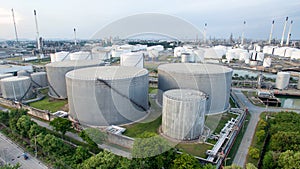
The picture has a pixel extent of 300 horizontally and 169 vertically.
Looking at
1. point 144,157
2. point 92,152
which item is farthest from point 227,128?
point 92,152

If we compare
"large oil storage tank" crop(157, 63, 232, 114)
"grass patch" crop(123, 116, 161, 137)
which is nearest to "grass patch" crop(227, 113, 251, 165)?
"large oil storage tank" crop(157, 63, 232, 114)

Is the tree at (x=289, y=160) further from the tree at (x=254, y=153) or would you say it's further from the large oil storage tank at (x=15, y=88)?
the large oil storage tank at (x=15, y=88)

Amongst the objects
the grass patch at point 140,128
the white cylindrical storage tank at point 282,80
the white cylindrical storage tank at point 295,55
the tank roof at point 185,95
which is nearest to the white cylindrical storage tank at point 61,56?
the grass patch at point 140,128

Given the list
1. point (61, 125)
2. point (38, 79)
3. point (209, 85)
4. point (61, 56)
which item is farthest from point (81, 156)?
point (61, 56)

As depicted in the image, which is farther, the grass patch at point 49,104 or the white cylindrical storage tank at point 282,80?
the white cylindrical storage tank at point 282,80

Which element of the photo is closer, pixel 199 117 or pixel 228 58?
pixel 199 117

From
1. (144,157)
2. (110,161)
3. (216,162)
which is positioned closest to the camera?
(110,161)

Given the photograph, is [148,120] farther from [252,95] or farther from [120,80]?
[252,95]

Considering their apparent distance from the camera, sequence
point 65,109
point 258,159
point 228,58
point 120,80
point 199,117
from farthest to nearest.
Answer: point 228,58 → point 65,109 → point 120,80 → point 199,117 → point 258,159
